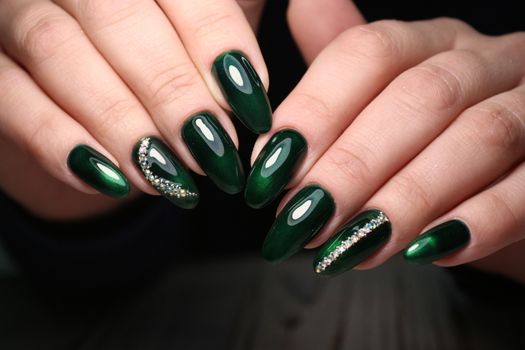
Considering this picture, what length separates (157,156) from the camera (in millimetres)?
535

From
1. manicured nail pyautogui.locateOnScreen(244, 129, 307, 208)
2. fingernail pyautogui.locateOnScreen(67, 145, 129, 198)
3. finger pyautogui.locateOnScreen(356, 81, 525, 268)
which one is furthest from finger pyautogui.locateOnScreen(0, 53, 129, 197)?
finger pyautogui.locateOnScreen(356, 81, 525, 268)

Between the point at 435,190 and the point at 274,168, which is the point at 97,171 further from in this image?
the point at 435,190

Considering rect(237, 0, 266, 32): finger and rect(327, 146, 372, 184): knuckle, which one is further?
rect(237, 0, 266, 32): finger

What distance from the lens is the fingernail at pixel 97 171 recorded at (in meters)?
0.54

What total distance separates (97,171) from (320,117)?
229mm

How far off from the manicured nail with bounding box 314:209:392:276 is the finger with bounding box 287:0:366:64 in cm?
29

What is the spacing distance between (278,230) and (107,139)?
0.64 ft

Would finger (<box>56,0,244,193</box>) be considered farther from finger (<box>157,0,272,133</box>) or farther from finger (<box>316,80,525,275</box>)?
finger (<box>316,80,525,275</box>)

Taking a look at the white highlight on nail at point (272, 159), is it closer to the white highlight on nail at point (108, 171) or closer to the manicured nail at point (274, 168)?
the manicured nail at point (274, 168)

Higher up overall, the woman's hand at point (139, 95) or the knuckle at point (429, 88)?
the woman's hand at point (139, 95)

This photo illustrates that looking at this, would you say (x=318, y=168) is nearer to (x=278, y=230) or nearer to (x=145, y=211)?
(x=278, y=230)

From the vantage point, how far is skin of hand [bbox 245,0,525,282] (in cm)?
52

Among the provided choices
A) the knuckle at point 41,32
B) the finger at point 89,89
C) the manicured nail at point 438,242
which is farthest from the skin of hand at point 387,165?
the knuckle at point 41,32

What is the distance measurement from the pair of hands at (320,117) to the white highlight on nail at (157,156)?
0.07 feet
